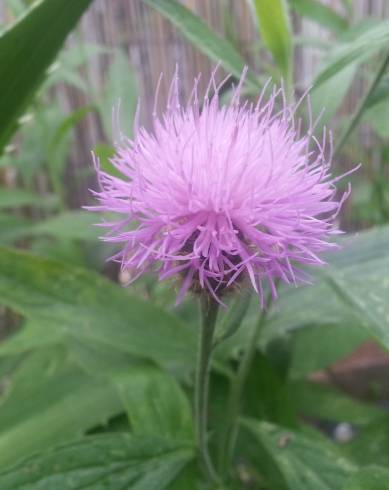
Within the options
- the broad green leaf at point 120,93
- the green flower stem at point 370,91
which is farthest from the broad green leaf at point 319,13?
the green flower stem at point 370,91

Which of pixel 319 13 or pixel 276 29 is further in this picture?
pixel 319 13

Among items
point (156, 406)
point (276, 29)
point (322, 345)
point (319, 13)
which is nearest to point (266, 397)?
point (322, 345)

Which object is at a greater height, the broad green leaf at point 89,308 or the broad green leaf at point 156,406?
the broad green leaf at point 89,308

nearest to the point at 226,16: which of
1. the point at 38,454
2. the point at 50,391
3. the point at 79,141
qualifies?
the point at 50,391

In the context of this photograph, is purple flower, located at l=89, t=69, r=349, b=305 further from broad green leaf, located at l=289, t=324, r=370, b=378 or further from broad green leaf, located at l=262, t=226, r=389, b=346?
broad green leaf, located at l=289, t=324, r=370, b=378

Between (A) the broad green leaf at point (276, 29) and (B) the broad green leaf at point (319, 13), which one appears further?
(B) the broad green leaf at point (319, 13)

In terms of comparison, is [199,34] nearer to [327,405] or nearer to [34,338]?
[34,338]

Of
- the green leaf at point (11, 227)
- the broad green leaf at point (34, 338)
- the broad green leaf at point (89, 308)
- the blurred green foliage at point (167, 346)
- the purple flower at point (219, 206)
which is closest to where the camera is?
the purple flower at point (219, 206)

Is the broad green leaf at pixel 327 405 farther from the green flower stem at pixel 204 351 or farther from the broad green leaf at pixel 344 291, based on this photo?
the green flower stem at pixel 204 351
